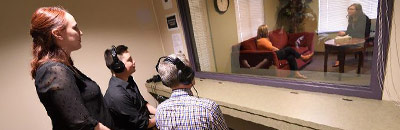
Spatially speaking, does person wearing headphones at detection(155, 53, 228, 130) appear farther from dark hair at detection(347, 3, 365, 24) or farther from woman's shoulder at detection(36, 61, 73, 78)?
dark hair at detection(347, 3, 365, 24)

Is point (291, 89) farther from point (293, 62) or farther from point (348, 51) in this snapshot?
point (293, 62)

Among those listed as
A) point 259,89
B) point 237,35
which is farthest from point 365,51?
point 237,35

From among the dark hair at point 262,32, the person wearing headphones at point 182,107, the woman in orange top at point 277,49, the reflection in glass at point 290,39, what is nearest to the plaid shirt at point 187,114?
the person wearing headphones at point 182,107

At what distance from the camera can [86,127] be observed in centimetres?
84

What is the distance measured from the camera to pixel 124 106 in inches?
48.5

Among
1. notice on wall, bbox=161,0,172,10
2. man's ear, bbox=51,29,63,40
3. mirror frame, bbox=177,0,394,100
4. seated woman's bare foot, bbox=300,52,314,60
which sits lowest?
seated woman's bare foot, bbox=300,52,314,60

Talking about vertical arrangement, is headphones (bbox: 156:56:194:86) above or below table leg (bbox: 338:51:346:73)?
above

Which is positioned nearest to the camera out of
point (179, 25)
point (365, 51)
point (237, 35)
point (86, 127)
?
point (86, 127)

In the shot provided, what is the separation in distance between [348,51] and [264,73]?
0.66 metres

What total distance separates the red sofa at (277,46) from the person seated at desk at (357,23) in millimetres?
604

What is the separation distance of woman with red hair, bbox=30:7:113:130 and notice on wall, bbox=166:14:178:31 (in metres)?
1.40

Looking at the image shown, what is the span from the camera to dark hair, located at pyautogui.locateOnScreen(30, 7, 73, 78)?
32.0 inches

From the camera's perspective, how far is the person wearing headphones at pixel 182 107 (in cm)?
85

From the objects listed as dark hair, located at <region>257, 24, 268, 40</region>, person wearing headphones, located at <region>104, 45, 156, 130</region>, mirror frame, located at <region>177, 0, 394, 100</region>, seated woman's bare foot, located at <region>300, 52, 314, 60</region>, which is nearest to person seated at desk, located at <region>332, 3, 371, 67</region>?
mirror frame, located at <region>177, 0, 394, 100</region>
